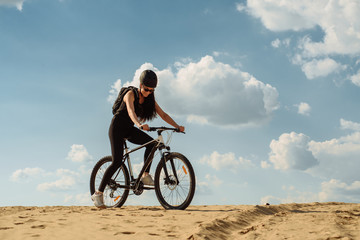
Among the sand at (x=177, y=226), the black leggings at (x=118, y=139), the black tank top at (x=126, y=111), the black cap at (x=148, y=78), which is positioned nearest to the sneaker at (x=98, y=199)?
the black leggings at (x=118, y=139)

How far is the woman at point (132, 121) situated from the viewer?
25.3ft

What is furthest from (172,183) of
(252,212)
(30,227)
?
(30,227)

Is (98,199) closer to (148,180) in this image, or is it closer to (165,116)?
(148,180)

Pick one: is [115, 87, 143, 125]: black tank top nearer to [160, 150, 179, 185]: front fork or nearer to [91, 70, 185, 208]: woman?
[91, 70, 185, 208]: woman

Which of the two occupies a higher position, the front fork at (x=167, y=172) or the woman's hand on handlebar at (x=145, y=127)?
the woman's hand on handlebar at (x=145, y=127)

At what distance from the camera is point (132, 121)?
809 cm

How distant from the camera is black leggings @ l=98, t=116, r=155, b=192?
7.98 metres

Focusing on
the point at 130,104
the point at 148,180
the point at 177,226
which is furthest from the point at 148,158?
the point at 177,226

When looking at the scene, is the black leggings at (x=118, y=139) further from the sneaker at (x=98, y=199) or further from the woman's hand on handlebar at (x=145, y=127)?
the woman's hand on handlebar at (x=145, y=127)

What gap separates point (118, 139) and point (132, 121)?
50 cm

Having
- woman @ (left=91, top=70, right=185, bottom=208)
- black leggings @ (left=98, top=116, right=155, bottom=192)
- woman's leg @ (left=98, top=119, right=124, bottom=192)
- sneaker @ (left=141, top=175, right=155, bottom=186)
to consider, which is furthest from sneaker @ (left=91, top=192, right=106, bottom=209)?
sneaker @ (left=141, top=175, right=155, bottom=186)

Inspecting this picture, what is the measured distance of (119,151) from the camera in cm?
802

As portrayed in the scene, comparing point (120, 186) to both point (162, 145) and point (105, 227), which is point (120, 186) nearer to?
point (162, 145)

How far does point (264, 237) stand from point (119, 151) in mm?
3747
